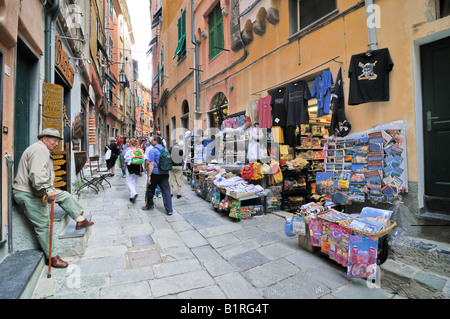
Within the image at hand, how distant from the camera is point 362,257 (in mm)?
2832

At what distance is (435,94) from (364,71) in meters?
1.12

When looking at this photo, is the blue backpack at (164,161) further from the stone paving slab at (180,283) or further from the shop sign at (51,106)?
the stone paving slab at (180,283)

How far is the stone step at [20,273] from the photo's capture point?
227cm

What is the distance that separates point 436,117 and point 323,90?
2.07 meters

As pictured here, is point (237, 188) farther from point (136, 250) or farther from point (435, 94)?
point (435, 94)

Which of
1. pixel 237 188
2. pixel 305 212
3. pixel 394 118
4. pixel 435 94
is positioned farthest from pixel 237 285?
pixel 435 94

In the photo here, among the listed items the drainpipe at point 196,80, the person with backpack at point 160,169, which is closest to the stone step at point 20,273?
the person with backpack at point 160,169

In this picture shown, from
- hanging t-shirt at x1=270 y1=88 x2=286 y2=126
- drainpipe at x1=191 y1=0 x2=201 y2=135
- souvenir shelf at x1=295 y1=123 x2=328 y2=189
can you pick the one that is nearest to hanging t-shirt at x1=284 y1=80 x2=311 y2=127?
hanging t-shirt at x1=270 y1=88 x2=286 y2=126

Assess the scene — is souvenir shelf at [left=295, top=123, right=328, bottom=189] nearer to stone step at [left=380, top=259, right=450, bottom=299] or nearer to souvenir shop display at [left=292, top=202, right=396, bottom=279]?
souvenir shop display at [left=292, top=202, right=396, bottom=279]

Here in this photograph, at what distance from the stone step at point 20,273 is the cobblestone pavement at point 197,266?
6.8 inches

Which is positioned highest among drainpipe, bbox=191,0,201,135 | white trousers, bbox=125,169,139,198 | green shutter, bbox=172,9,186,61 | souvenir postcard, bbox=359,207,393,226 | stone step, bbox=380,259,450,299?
green shutter, bbox=172,9,186,61

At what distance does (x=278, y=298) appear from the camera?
8.68 feet

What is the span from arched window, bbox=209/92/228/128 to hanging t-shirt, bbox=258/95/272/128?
9.30 ft

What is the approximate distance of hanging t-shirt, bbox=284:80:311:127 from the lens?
223 inches
